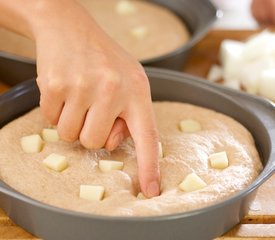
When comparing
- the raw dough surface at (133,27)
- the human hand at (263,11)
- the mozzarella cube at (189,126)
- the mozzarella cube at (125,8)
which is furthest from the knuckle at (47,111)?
the human hand at (263,11)

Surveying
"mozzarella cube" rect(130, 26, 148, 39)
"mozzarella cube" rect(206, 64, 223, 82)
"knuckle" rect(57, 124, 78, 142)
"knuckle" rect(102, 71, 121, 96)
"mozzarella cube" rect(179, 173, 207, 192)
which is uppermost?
"knuckle" rect(102, 71, 121, 96)

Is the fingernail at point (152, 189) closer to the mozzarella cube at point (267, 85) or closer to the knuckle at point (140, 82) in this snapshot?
the knuckle at point (140, 82)

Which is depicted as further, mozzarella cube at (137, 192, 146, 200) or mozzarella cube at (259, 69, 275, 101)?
mozzarella cube at (259, 69, 275, 101)

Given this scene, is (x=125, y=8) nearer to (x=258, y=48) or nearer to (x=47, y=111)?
(x=258, y=48)

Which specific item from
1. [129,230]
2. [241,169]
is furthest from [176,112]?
[129,230]

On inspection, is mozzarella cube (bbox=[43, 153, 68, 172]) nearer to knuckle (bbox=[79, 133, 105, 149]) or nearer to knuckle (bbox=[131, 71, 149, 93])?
knuckle (bbox=[79, 133, 105, 149])

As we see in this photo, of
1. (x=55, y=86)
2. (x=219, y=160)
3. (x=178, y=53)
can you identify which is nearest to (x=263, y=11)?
(x=178, y=53)

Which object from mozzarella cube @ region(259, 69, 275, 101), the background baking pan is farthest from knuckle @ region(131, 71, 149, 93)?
mozzarella cube @ region(259, 69, 275, 101)

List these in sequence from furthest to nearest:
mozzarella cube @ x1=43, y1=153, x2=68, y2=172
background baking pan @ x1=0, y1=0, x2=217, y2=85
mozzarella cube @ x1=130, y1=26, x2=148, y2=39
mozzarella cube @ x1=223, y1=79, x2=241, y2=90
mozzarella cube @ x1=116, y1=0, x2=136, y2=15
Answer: mozzarella cube @ x1=116, y1=0, x2=136, y2=15 → mozzarella cube @ x1=130, y1=26, x2=148, y2=39 → mozzarella cube @ x1=223, y1=79, x2=241, y2=90 → background baking pan @ x1=0, y1=0, x2=217, y2=85 → mozzarella cube @ x1=43, y1=153, x2=68, y2=172
